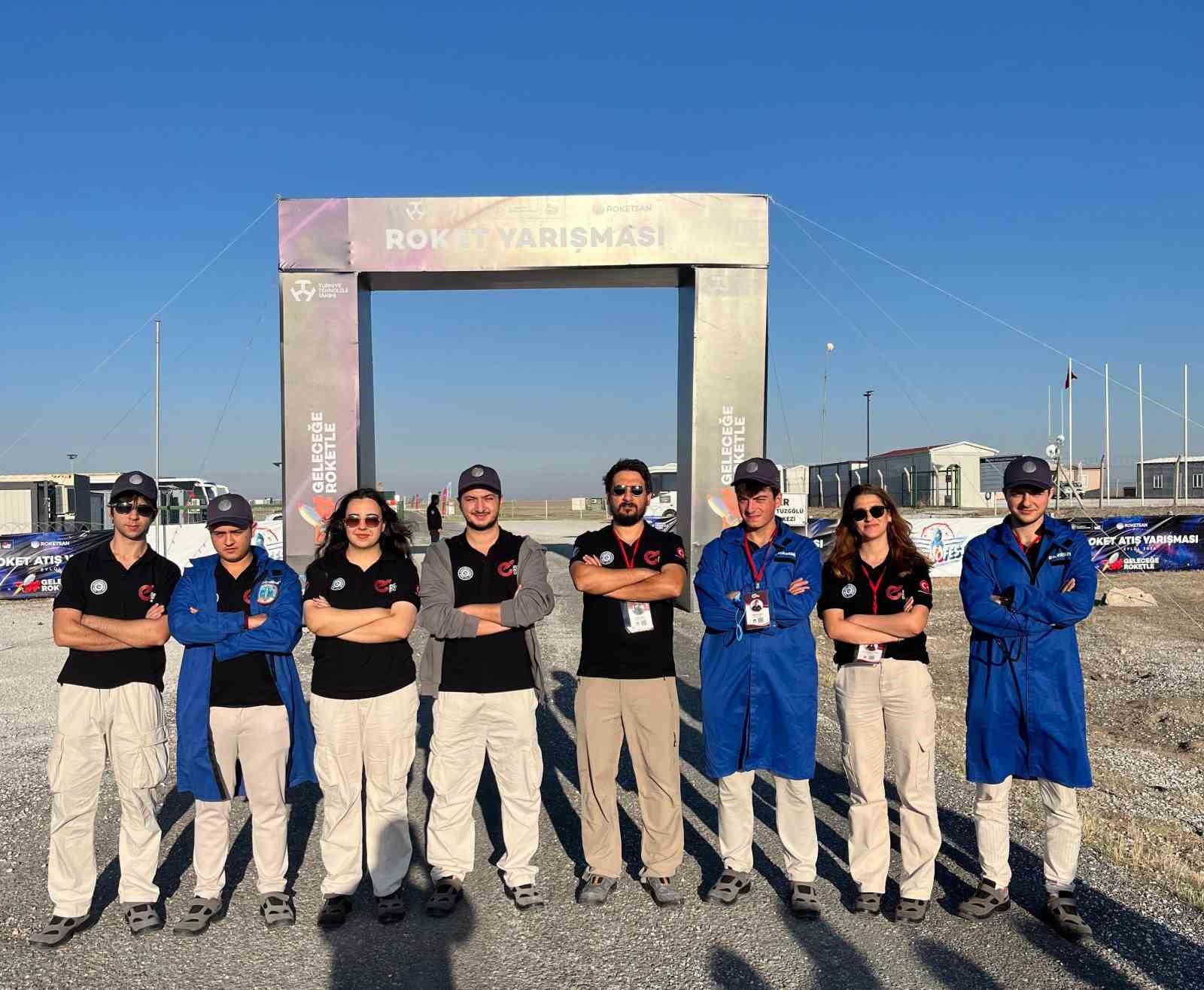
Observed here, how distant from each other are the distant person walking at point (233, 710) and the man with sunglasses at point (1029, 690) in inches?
119

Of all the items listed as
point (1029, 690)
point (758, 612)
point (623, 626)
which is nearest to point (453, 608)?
point (623, 626)

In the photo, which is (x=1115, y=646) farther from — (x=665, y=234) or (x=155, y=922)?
(x=155, y=922)

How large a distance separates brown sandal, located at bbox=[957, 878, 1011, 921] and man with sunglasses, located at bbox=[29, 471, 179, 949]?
137 inches

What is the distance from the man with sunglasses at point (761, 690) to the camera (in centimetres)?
395

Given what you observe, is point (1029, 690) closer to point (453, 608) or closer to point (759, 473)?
point (759, 473)

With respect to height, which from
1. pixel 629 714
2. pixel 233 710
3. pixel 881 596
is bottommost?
pixel 629 714

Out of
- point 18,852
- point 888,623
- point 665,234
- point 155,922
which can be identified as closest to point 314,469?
point 665,234

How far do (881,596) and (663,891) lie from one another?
1.68 meters

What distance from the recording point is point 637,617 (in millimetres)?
4074

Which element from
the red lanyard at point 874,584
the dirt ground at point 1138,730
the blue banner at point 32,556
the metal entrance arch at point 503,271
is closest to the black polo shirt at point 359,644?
the red lanyard at point 874,584

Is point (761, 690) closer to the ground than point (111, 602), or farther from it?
closer to the ground

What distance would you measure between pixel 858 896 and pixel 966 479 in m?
46.3

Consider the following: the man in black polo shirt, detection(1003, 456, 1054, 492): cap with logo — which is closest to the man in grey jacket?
the man in black polo shirt

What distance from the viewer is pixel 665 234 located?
13.0 metres
